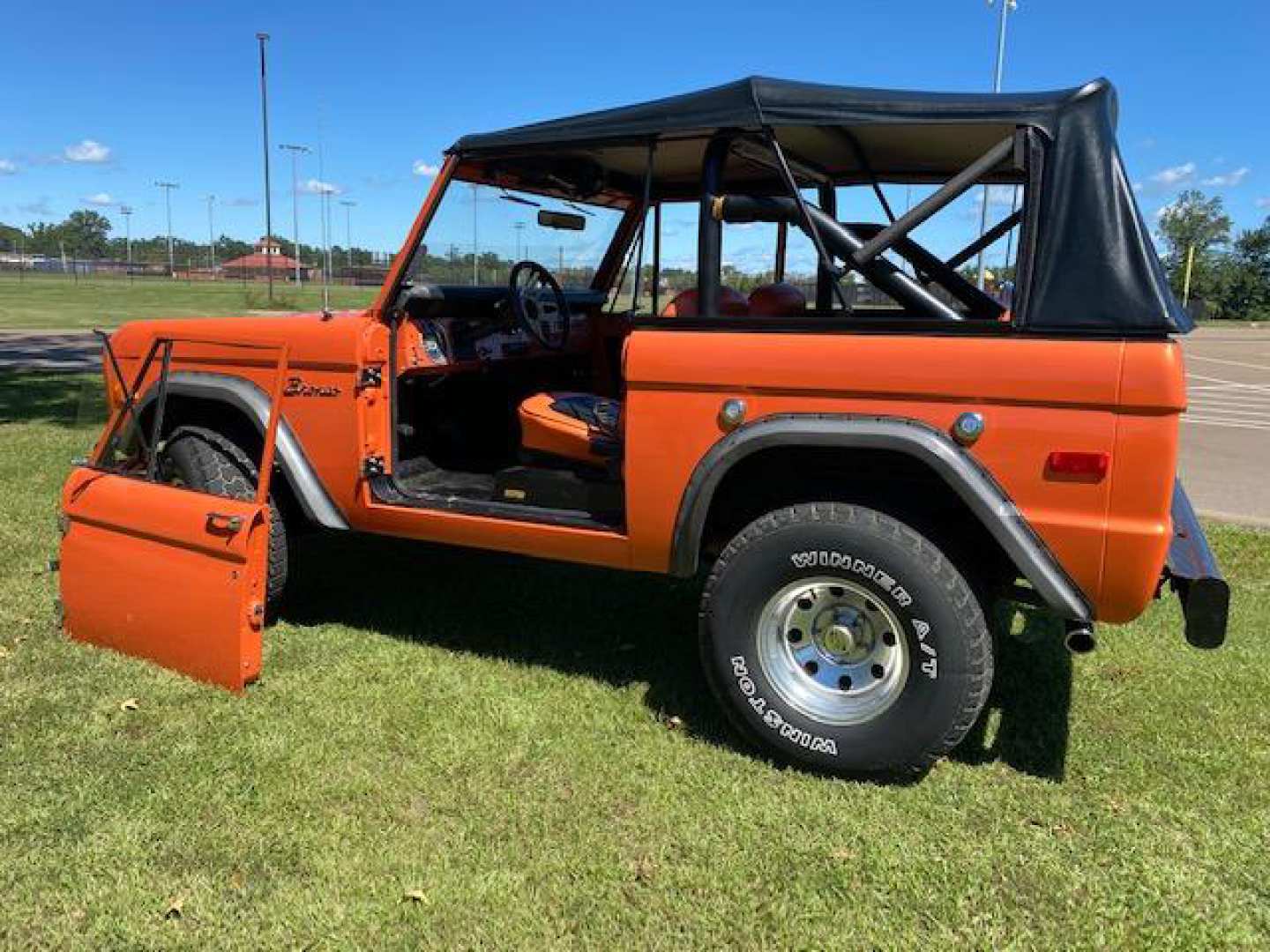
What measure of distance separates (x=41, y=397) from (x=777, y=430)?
10.6 metres

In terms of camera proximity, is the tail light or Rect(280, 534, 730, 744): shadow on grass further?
Rect(280, 534, 730, 744): shadow on grass

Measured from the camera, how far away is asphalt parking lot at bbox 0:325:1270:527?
7234 mm

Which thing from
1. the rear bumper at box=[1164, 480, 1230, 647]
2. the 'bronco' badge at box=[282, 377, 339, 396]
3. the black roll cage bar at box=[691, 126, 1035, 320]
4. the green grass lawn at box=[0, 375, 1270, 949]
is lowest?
the green grass lawn at box=[0, 375, 1270, 949]

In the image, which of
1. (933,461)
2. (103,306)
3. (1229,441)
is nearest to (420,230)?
(933,461)

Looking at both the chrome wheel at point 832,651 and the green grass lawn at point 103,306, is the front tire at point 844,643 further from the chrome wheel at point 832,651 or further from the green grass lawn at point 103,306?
the green grass lawn at point 103,306

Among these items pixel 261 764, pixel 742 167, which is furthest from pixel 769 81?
pixel 261 764

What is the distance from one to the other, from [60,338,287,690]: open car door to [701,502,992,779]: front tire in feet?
5.44

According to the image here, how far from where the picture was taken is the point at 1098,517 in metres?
2.80

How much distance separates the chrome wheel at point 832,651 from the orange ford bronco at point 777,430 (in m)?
0.01

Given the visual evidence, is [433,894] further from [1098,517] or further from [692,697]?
[1098,517]

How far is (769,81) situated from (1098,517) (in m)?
1.67

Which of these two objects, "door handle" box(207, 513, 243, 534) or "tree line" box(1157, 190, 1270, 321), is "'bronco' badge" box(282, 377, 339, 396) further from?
"tree line" box(1157, 190, 1270, 321)

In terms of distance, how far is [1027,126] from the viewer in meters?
2.94

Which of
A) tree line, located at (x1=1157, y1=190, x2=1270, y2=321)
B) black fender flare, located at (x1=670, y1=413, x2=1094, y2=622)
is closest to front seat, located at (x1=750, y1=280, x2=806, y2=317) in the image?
black fender flare, located at (x1=670, y1=413, x2=1094, y2=622)
